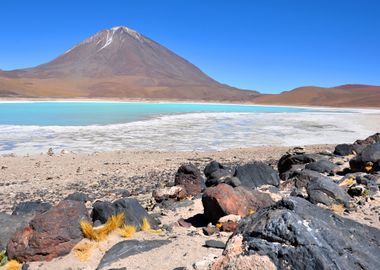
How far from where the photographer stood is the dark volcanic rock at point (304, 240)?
6.86ft

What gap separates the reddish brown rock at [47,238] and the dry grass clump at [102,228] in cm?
8

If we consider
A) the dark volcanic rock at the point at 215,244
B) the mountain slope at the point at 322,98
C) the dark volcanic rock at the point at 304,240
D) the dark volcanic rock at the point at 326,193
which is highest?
the dark volcanic rock at the point at 304,240

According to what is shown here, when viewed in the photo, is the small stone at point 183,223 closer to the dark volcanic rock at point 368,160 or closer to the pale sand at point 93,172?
the pale sand at point 93,172

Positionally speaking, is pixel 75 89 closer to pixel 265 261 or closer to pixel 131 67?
pixel 131 67

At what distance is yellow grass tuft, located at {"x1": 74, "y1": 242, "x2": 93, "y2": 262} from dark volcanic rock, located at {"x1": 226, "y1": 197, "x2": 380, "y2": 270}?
1.58 m

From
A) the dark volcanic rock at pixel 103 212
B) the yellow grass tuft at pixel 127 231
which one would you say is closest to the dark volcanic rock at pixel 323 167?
the dark volcanic rock at pixel 103 212

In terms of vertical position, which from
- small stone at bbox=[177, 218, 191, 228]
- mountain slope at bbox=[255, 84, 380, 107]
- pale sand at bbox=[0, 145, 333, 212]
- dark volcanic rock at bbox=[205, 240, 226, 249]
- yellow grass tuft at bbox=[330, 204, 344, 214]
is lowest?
mountain slope at bbox=[255, 84, 380, 107]

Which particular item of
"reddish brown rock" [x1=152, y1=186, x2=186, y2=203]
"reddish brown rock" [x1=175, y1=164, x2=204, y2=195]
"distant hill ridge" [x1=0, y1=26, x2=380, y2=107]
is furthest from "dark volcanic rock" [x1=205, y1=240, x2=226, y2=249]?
"distant hill ridge" [x1=0, y1=26, x2=380, y2=107]

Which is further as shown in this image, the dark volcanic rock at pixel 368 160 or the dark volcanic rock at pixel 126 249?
the dark volcanic rock at pixel 368 160

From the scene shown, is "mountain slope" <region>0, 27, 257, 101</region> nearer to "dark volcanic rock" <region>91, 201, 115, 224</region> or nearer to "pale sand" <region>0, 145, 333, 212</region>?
"pale sand" <region>0, 145, 333, 212</region>

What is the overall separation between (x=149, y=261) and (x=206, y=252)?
434 millimetres

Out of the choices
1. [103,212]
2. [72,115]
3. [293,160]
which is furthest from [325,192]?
[72,115]

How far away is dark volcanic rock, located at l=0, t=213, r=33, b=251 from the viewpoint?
153 inches

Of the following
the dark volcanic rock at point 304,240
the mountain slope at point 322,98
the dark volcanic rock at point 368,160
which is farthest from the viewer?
the mountain slope at point 322,98
